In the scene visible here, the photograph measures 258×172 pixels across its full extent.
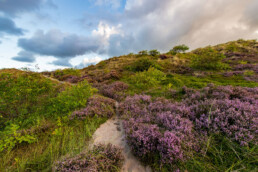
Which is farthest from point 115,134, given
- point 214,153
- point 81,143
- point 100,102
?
point 214,153

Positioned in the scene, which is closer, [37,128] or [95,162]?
[95,162]

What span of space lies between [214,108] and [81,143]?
4803 millimetres

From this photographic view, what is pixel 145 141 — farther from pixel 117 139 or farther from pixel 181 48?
pixel 181 48

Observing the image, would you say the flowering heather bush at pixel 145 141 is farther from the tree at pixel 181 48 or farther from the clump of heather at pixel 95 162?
the tree at pixel 181 48

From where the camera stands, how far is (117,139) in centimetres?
399

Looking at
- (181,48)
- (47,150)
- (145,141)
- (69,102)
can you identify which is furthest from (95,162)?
(181,48)

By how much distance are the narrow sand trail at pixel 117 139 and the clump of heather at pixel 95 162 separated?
31 centimetres

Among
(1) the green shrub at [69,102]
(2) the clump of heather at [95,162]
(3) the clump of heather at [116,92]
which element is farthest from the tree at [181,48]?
(2) the clump of heather at [95,162]

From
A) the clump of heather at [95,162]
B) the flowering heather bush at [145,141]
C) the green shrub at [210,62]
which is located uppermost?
the green shrub at [210,62]

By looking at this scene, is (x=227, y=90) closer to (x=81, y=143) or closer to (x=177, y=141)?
(x=177, y=141)

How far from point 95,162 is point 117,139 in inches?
62.2

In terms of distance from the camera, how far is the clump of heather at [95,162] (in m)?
2.36

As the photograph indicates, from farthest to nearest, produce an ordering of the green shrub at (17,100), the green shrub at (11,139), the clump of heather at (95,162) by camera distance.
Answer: the green shrub at (17,100), the green shrub at (11,139), the clump of heather at (95,162)

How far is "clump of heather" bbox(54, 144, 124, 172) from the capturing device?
2356 mm
